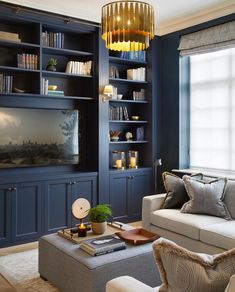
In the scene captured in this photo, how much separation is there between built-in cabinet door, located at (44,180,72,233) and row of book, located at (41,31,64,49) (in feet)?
5.94

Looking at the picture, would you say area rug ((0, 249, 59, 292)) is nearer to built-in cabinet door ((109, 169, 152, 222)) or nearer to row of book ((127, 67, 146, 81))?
built-in cabinet door ((109, 169, 152, 222))

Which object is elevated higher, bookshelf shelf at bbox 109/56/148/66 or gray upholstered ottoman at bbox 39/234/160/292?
bookshelf shelf at bbox 109/56/148/66

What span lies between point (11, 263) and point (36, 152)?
151cm

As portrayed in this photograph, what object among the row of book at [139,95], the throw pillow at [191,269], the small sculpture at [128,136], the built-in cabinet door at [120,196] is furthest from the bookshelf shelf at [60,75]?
the throw pillow at [191,269]

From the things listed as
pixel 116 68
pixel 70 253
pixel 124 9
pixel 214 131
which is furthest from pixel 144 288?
pixel 116 68

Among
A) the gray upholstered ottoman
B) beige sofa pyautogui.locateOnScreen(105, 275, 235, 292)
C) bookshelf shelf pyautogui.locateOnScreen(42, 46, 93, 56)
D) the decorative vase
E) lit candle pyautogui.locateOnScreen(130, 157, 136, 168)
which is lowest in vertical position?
the gray upholstered ottoman

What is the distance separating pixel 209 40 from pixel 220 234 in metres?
2.78

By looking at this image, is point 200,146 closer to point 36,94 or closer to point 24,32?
point 36,94

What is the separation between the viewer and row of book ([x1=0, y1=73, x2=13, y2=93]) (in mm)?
4227

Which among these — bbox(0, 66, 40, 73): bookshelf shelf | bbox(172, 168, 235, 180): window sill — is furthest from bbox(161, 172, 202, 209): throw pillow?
bbox(0, 66, 40, 73): bookshelf shelf

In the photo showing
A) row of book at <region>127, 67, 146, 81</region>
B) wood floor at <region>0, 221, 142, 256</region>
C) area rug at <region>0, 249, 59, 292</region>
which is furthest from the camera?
row of book at <region>127, 67, 146, 81</region>

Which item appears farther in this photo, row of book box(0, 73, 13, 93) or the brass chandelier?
row of book box(0, 73, 13, 93)

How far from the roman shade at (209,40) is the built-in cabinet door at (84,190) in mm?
2350

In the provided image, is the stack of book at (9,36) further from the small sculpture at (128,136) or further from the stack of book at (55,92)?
the small sculpture at (128,136)
